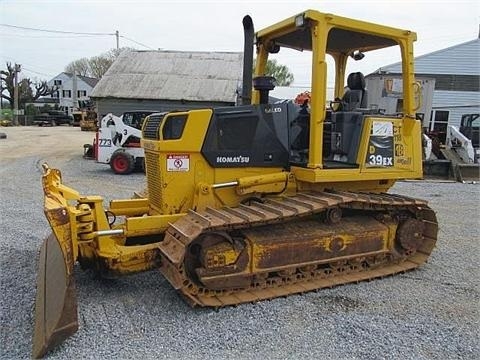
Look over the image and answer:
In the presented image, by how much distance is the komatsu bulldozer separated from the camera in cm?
416

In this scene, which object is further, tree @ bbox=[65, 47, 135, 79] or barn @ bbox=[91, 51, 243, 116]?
tree @ bbox=[65, 47, 135, 79]

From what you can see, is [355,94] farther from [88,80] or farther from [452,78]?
[88,80]

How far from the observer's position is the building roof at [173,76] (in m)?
22.8

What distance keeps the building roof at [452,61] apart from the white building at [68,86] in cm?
5818

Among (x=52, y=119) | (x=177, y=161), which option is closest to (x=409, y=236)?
(x=177, y=161)

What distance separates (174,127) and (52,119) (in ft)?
159

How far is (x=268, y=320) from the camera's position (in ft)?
12.8

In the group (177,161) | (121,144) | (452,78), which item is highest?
(452,78)

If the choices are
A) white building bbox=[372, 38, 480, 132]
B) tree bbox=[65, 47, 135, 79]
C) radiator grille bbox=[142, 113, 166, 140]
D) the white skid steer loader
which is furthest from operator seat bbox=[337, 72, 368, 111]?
tree bbox=[65, 47, 135, 79]

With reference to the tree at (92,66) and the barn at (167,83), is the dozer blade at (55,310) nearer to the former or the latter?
the barn at (167,83)

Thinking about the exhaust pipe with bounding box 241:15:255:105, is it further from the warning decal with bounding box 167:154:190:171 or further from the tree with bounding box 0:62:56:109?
the tree with bounding box 0:62:56:109

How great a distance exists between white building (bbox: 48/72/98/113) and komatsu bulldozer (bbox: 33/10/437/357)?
7167 centimetres

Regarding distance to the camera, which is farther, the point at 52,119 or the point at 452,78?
the point at 52,119

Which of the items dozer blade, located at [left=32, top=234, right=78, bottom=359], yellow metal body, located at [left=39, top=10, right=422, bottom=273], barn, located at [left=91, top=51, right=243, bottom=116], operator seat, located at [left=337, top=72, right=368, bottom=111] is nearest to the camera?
dozer blade, located at [left=32, top=234, right=78, bottom=359]
